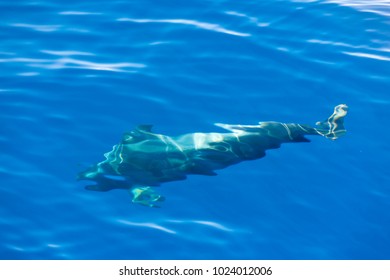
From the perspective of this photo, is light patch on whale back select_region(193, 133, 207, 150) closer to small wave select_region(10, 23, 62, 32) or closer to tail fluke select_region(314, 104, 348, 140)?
tail fluke select_region(314, 104, 348, 140)

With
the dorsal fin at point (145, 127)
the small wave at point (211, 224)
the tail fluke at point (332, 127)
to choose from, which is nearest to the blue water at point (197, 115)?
the small wave at point (211, 224)

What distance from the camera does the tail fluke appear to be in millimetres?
9578

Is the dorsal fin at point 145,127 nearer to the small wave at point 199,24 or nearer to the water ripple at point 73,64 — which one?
the water ripple at point 73,64

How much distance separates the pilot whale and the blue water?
0.16 m

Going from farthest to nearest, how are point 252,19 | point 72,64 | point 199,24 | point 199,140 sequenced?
point 252,19 → point 199,24 → point 72,64 → point 199,140

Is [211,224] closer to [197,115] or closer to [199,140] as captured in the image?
[199,140]

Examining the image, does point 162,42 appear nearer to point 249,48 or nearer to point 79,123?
point 249,48

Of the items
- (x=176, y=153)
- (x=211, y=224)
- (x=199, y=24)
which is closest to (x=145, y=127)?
(x=176, y=153)

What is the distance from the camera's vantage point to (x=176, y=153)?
8.99m

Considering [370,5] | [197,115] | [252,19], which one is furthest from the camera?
[370,5]

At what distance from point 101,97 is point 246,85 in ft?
7.98

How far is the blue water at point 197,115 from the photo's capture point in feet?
26.4

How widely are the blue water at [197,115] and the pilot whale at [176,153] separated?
163 mm

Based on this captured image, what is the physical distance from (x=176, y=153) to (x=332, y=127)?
2444 millimetres
